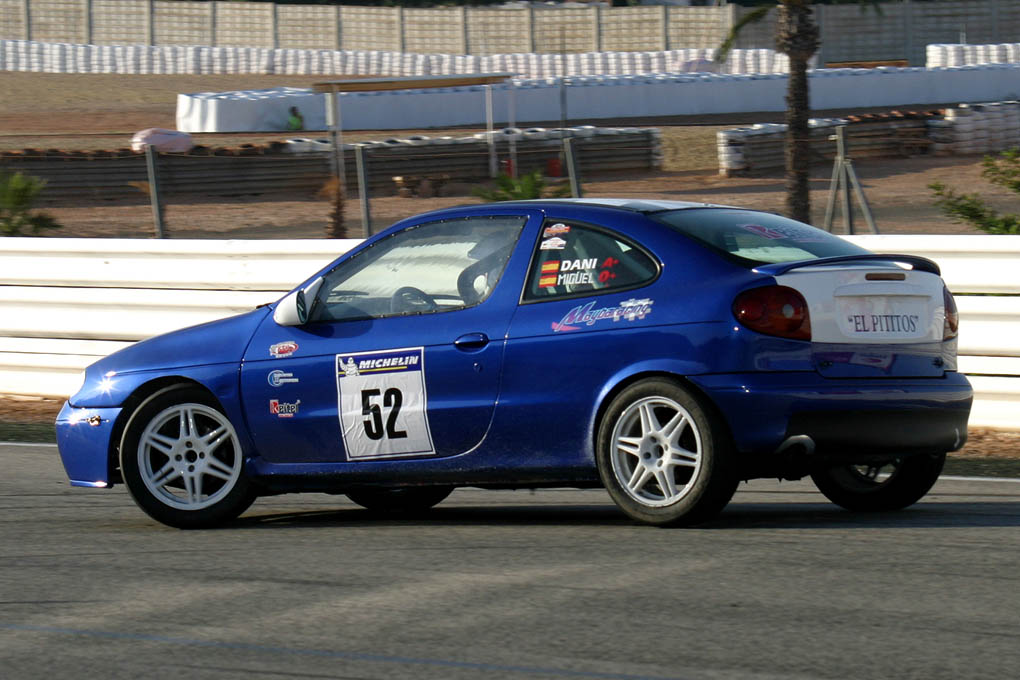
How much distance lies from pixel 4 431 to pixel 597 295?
5.99 m

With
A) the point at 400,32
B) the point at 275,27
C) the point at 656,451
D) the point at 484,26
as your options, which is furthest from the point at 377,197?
the point at 275,27

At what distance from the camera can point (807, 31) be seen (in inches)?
631

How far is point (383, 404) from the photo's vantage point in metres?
6.61

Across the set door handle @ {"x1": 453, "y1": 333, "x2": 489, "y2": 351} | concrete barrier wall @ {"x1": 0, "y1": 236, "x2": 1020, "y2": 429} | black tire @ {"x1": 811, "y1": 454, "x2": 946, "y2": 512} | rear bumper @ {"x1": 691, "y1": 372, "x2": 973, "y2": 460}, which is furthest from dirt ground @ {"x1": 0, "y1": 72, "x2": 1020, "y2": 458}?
door handle @ {"x1": 453, "y1": 333, "x2": 489, "y2": 351}

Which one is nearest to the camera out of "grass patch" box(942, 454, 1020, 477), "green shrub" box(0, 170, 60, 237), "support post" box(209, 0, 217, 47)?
"grass patch" box(942, 454, 1020, 477)

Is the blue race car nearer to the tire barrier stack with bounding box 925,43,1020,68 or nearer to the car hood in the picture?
the car hood

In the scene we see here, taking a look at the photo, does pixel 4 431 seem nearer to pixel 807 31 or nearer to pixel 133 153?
pixel 807 31

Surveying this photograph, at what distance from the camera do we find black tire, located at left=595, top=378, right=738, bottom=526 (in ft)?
19.6

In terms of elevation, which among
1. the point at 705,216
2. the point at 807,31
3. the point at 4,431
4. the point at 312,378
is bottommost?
the point at 4,431

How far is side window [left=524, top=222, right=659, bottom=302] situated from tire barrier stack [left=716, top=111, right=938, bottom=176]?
24.1 m

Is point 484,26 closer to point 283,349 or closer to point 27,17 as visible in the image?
point 27,17

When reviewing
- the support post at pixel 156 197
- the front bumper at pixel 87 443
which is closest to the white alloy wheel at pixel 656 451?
the front bumper at pixel 87 443

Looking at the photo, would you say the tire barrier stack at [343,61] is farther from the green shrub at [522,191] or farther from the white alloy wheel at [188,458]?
the white alloy wheel at [188,458]

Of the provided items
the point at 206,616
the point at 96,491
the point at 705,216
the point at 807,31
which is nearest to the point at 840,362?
the point at 705,216
